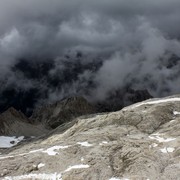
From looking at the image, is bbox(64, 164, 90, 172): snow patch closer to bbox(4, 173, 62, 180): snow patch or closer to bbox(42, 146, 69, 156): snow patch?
bbox(4, 173, 62, 180): snow patch

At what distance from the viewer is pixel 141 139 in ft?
263

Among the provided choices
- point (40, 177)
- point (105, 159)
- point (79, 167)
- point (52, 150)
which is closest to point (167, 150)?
point (105, 159)

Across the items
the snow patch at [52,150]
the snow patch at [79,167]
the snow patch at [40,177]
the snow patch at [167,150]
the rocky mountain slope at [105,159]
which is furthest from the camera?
the snow patch at [52,150]

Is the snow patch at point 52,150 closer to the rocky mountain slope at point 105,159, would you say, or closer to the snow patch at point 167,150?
the rocky mountain slope at point 105,159

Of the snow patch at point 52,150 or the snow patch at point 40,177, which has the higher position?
the snow patch at point 52,150

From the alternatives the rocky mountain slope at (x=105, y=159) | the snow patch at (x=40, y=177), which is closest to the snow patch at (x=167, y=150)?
the rocky mountain slope at (x=105, y=159)

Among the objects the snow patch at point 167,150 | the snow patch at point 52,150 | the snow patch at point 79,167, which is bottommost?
the snow patch at point 167,150

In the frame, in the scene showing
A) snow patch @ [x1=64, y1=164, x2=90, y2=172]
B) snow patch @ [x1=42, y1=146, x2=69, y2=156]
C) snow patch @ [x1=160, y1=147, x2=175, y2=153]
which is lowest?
snow patch @ [x1=160, y1=147, x2=175, y2=153]

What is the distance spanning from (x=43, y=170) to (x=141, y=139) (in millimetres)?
21040

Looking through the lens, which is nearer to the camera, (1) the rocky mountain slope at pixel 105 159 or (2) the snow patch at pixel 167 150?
(1) the rocky mountain slope at pixel 105 159

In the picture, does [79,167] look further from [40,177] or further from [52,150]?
[52,150]

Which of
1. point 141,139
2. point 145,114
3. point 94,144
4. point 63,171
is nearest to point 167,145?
point 141,139

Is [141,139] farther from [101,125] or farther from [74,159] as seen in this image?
[101,125]

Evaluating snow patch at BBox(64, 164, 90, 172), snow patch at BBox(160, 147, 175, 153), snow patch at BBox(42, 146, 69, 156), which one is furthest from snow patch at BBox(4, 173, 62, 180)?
snow patch at BBox(160, 147, 175, 153)
